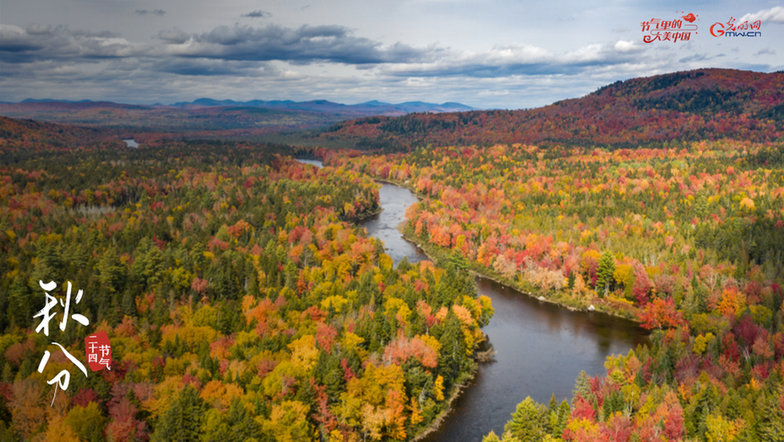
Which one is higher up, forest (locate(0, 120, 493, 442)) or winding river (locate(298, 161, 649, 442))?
forest (locate(0, 120, 493, 442))

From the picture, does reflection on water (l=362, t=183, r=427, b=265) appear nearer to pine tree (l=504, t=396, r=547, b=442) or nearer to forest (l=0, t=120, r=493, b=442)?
forest (l=0, t=120, r=493, b=442)

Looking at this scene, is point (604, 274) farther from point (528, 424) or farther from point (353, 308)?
point (528, 424)

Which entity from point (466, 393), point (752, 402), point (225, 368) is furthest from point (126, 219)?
point (752, 402)

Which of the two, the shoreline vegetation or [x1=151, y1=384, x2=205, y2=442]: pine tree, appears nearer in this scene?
[x1=151, y1=384, x2=205, y2=442]: pine tree

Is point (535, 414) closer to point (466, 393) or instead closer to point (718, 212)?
point (466, 393)

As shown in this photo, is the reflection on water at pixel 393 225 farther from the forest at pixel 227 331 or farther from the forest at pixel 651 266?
the forest at pixel 227 331

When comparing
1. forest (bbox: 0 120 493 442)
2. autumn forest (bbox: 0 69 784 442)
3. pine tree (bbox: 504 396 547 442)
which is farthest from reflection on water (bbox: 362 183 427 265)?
pine tree (bbox: 504 396 547 442)
